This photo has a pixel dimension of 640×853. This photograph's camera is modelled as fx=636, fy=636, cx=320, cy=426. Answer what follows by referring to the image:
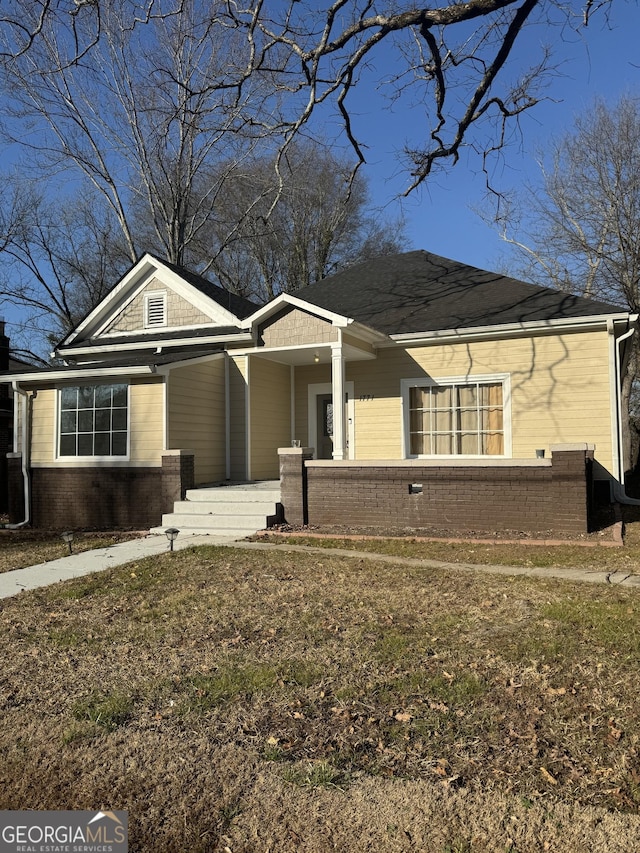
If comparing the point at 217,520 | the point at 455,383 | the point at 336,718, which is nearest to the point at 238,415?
the point at 217,520

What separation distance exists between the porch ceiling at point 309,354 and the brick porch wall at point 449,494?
259 cm

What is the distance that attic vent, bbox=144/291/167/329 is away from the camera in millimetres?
15555

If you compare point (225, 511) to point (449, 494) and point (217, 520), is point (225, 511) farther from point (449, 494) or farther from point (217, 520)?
point (449, 494)

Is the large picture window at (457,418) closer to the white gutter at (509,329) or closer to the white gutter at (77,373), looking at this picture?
the white gutter at (509,329)

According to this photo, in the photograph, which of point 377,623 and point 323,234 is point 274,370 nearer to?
point 377,623

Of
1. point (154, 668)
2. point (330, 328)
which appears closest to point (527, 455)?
point (330, 328)

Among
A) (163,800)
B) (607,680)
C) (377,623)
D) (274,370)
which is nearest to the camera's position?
(163,800)

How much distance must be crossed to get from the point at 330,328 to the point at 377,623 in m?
8.00

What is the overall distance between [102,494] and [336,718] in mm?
9910

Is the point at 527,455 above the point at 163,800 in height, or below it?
above

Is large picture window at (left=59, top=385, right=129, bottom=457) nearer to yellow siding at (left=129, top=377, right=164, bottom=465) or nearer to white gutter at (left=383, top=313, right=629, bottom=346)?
yellow siding at (left=129, top=377, right=164, bottom=465)

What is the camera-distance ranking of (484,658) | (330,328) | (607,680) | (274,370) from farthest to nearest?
(274,370) < (330,328) < (484,658) < (607,680)

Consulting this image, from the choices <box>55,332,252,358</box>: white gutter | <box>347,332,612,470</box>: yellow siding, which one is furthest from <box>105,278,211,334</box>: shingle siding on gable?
<box>347,332,612,470</box>: yellow siding

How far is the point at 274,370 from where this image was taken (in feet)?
48.5
